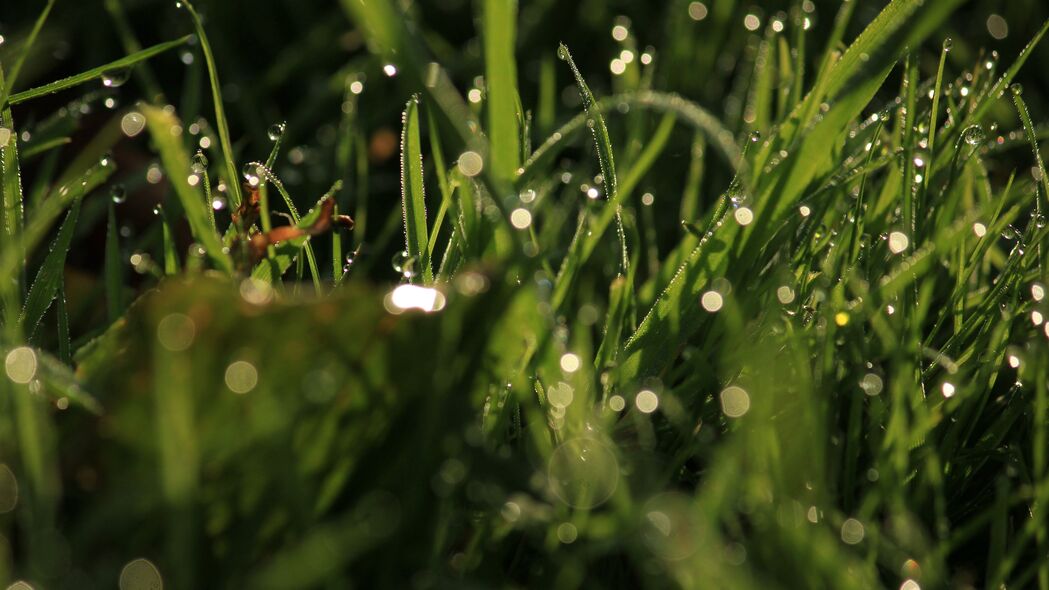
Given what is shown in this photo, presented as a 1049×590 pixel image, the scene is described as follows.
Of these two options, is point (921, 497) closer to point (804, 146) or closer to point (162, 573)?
point (804, 146)

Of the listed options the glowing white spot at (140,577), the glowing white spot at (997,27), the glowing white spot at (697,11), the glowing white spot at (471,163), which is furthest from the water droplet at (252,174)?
the glowing white spot at (997,27)

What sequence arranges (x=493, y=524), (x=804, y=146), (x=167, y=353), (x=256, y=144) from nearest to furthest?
(x=167, y=353) → (x=493, y=524) → (x=804, y=146) → (x=256, y=144)

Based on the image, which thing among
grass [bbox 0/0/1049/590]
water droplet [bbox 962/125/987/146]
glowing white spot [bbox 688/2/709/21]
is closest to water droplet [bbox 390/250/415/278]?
grass [bbox 0/0/1049/590]

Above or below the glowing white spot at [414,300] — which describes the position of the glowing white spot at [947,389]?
below

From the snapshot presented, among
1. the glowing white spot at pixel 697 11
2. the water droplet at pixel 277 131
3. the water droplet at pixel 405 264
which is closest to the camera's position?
the water droplet at pixel 405 264

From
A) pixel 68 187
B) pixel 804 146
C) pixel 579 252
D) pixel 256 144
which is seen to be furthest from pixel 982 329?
pixel 256 144

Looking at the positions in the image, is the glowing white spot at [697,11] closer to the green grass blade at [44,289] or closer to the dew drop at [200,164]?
the dew drop at [200,164]

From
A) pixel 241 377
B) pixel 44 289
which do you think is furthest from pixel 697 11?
pixel 241 377
